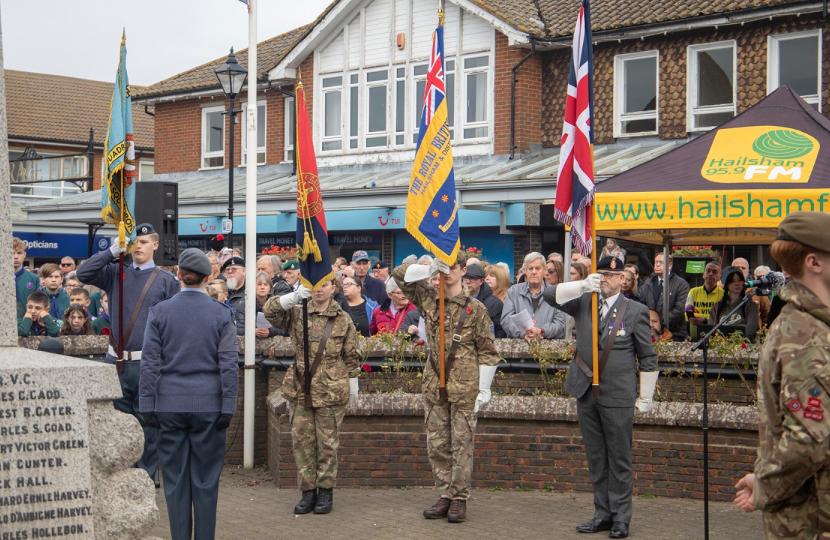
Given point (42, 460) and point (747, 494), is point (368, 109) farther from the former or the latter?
point (747, 494)

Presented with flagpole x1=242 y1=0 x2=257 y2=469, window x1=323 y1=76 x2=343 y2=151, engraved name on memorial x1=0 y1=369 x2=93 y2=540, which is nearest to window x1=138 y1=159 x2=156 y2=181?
window x1=323 y1=76 x2=343 y2=151

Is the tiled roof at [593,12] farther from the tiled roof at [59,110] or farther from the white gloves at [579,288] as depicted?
the tiled roof at [59,110]

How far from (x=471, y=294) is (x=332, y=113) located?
17901 millimetres

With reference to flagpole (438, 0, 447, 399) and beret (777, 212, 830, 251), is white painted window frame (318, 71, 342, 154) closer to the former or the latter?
flagpole (438, 0, 447, 399)

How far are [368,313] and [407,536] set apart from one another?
4311 millimetres

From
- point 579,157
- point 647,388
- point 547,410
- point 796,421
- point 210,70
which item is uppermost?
point 210,70

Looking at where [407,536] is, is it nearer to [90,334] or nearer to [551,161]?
[90,334]

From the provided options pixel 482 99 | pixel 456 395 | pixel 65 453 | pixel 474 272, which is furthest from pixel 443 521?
pixel 482 99

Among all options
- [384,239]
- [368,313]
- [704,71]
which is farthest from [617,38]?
[368,313]

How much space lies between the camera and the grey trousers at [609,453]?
766 centimetres

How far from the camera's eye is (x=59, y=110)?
46.1m

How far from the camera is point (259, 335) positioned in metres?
10.7

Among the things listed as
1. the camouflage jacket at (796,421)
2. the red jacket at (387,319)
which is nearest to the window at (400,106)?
the red jacket at (387,319)

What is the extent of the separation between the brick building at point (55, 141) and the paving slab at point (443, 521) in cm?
2552
